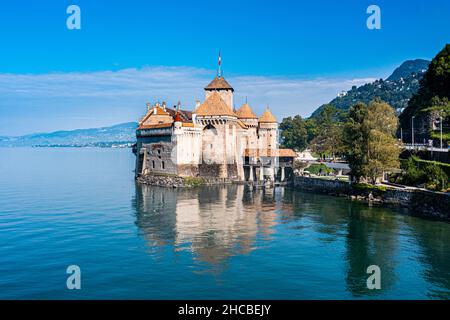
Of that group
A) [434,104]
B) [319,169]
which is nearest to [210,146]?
[319,169]


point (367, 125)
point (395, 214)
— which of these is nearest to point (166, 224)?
point (395, 214)

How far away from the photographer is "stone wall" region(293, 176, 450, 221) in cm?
4194

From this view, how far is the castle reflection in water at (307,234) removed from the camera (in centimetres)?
2738

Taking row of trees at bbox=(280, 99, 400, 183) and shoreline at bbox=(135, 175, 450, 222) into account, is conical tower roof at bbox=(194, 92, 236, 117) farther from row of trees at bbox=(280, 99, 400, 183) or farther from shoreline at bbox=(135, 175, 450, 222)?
row of trees at bbox=(280, 99, 400, 183)

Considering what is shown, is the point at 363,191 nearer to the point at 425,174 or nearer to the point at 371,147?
the point at 371,147

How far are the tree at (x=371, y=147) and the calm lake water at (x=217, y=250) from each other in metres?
5.72

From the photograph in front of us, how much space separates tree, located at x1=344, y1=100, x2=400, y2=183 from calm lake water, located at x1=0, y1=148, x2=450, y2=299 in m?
5.72

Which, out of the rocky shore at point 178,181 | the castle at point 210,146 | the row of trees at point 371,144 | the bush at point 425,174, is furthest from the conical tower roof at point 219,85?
the bush at point 425,174

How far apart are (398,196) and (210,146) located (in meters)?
30.8

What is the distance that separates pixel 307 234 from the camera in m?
35.9

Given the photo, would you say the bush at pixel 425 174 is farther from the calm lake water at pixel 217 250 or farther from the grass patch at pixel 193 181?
the grass patch at pixel 193 181

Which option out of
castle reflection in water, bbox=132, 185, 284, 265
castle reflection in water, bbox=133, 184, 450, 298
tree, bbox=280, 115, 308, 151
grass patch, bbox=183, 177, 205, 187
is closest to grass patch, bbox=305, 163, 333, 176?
castle reflection in water, bbox=132, 185, 284, 265
